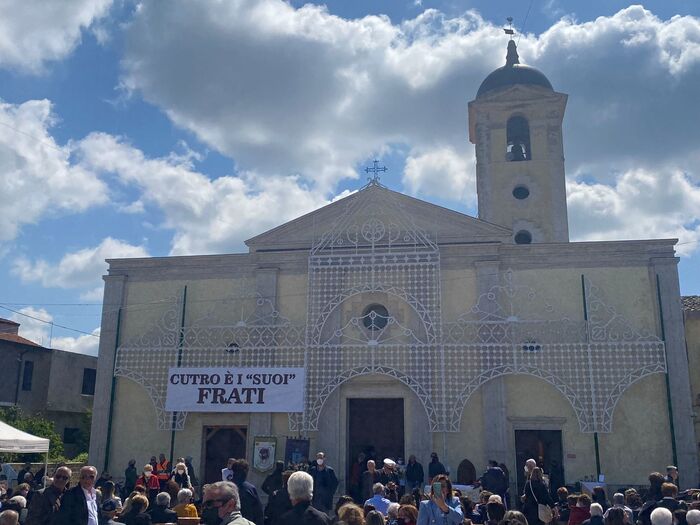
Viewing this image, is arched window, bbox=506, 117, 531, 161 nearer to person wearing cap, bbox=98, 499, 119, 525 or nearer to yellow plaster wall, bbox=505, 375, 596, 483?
yellow plaster wall, bbox=505, 375, 596, 483

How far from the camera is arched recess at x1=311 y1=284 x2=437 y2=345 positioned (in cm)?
1870

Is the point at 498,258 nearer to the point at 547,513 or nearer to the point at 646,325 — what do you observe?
the point at 646,325

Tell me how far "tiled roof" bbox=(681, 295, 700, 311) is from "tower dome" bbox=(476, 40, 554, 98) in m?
8.38

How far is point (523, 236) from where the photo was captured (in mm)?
23641

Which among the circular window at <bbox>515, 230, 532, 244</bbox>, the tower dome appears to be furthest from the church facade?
the tower dome

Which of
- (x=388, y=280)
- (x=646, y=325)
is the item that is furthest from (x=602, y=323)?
(x=388, y=280)

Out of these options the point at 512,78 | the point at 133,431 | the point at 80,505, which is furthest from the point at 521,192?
the point at 80,505

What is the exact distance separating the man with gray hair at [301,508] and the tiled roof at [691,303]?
1861cm

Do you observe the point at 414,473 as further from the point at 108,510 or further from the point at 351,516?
the point at 351,516

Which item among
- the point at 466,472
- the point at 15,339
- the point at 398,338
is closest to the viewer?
the point at 466,472

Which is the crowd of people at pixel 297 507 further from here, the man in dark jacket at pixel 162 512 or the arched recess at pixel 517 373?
the arched recess at pixel 517 373

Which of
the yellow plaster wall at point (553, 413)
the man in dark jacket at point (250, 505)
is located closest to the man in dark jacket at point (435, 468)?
the yellow plaster wall at point (553, 413)

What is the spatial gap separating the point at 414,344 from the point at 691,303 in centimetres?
950

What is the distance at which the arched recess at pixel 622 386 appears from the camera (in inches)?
684
